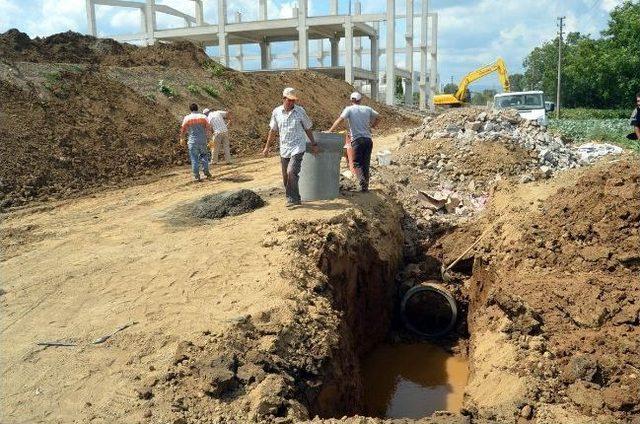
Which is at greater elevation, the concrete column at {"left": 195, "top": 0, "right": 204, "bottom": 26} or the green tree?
the concrete column at {"left": 195, "top": 0, "right": 204, "bottom": 26}

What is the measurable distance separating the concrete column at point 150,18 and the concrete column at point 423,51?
64.5 feet

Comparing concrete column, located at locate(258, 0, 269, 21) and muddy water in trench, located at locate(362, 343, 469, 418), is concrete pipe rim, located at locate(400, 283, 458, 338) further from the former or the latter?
concrete column, located at locate(258, 0, 269, 21)

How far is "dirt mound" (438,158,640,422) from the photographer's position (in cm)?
455

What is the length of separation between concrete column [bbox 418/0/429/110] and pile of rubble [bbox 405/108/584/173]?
26.7 meters

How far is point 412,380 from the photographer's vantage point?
7082mm

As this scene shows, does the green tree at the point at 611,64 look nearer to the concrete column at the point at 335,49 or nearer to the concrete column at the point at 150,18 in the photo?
the concrete column at the point at 335,49

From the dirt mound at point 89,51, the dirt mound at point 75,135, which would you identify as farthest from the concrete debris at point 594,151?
the dirt mound at point 89,51

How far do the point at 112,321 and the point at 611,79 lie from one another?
36.2 metres

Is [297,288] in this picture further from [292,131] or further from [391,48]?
[391,48]

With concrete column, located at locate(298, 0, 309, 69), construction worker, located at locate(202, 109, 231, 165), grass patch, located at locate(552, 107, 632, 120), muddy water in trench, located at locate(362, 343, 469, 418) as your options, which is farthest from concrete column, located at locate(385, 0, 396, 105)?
muddy water in trench, located at locate(362, 343, 469, 418)

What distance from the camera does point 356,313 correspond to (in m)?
7.05

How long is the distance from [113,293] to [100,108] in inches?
422

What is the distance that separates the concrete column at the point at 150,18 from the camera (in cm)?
3659

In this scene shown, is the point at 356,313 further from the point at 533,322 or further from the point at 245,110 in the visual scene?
the point at 245,110
